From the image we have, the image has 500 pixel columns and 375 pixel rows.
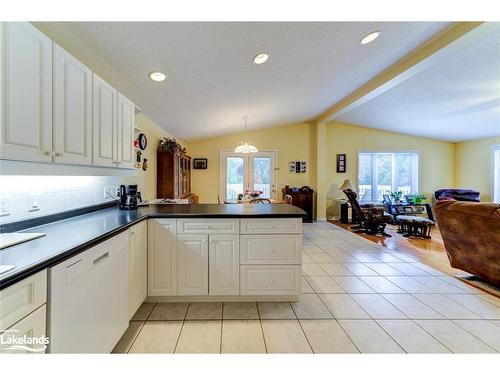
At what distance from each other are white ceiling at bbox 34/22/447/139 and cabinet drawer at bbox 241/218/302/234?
1.64 meters

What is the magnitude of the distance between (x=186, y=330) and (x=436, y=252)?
4.06 m

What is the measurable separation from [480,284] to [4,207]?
4.30 metres

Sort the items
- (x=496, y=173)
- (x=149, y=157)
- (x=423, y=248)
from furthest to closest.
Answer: (x=496, y=173) < (x=423, y=248) < (x=149, y=157)

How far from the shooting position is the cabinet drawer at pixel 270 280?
2.19 metres

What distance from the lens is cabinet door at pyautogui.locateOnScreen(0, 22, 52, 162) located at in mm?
1123

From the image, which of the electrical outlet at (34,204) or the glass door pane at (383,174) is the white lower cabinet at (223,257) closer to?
the electrical outlet at (34,204)

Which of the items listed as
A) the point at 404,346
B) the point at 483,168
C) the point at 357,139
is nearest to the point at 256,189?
the point at 357,139

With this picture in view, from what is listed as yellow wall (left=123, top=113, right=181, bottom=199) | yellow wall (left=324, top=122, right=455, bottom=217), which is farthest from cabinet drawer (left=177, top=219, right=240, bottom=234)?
yellow wall (left=324, top=122, right=455, bottom=217)

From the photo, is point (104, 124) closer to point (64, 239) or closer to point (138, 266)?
point (64, 239)

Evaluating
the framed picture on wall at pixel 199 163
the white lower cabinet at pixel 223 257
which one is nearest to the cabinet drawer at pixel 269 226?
the white lower cabinet at pixel 223 257

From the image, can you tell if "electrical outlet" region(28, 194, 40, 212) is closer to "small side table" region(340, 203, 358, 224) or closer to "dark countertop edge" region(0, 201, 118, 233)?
"dark countertop edge" region(0, 201, 118, 233)

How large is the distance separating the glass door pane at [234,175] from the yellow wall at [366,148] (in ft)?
8.17

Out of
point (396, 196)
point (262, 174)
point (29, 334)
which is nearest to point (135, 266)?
point (29, 334)

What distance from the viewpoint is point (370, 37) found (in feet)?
8.93
